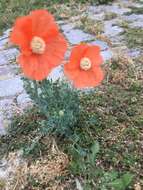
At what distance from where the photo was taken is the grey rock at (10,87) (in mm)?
3732

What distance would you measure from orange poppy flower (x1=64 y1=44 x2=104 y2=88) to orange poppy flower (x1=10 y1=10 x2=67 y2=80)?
0.29 ft

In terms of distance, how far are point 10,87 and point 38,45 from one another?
127 cm

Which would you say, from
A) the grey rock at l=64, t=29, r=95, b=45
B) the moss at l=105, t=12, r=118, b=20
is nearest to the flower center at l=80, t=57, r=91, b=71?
the grey rock at l=64, t=29, r=95, b=45

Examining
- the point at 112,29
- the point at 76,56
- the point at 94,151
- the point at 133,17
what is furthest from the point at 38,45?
the point at 133,17

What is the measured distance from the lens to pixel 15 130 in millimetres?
3199

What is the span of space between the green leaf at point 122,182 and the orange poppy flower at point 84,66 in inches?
19.2

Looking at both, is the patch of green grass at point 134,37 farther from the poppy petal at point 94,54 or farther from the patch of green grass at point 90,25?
the poppy petal at point 94,54

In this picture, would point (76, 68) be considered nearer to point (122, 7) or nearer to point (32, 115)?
point (32, 115)

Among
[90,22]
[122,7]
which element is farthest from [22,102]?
[122,7]

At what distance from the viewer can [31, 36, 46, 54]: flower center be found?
103 inches

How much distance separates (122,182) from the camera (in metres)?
2.63

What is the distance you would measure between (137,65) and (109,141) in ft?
3.48

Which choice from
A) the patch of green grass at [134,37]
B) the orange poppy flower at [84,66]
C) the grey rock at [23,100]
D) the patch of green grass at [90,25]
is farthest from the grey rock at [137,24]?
the orange poppy flower at [84,66]

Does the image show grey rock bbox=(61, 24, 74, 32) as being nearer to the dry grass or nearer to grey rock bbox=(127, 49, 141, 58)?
grey rock bbox=(127, 49, 141, 58)
